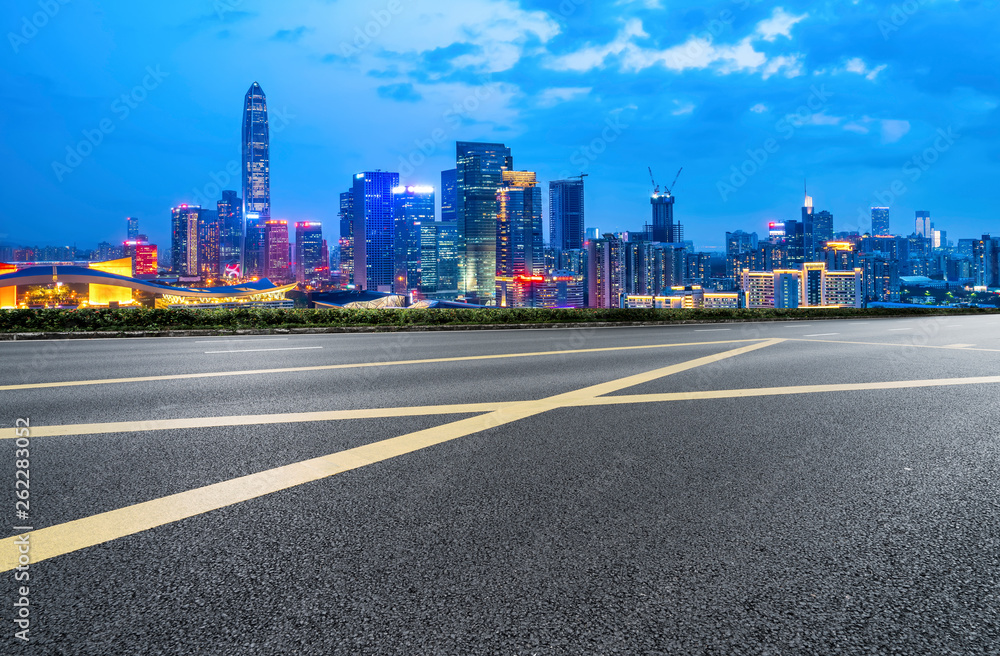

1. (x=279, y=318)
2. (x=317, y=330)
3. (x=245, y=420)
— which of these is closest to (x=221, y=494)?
(x=245, y=420)

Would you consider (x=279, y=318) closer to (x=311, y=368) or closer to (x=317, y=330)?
(x=317, y=330)

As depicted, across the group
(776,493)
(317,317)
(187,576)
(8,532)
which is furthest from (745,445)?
(317,317)

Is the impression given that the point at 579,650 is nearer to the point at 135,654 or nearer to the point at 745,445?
the point at 135,654

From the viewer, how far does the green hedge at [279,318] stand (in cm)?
1808

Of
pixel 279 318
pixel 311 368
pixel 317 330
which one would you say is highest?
pixel 279 318

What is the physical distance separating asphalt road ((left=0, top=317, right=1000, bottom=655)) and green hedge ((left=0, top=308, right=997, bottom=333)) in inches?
486

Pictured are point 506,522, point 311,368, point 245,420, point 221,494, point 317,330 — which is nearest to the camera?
point 506,522

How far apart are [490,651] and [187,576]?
58.6 inches

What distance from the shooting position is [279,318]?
2070 cm

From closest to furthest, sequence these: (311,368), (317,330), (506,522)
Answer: (506,522)
(311,368)
(317,330)

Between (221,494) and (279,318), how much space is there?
17852 millimetres

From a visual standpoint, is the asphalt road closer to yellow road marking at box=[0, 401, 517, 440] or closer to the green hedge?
yellow road marking at box=[0, 401, 517, 440]

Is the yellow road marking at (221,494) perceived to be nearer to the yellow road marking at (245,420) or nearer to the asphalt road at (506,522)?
the asphalt road at (506,522)

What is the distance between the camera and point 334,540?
310 cm
